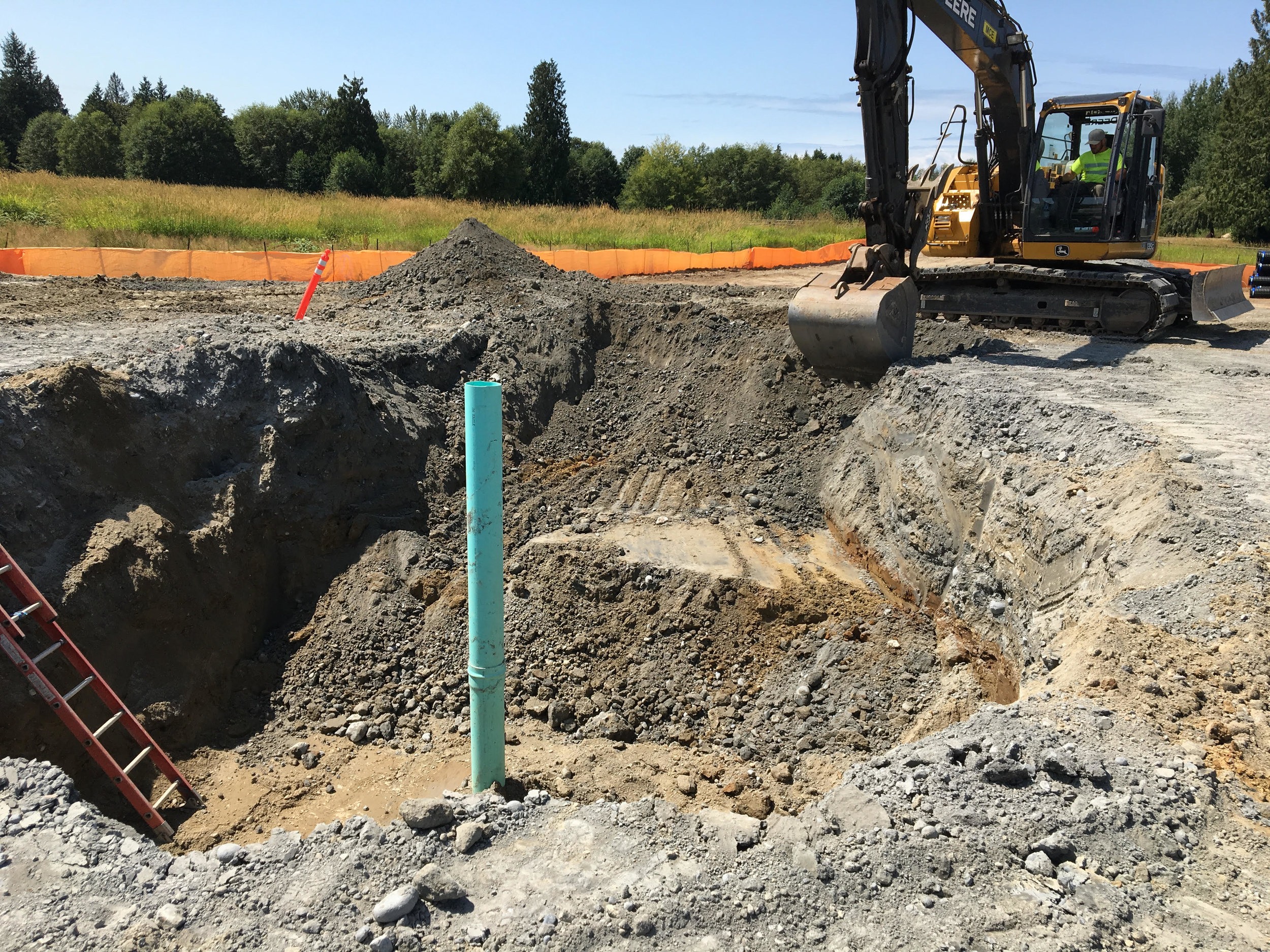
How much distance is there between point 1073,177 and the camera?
438 inches

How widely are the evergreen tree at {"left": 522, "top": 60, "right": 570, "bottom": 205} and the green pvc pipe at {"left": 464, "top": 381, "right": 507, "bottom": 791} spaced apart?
46344 mm

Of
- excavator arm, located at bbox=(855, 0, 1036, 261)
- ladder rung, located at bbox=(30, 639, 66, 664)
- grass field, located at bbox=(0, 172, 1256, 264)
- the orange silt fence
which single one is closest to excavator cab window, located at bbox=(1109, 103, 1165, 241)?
excavator arm, located at bbox=(855, 0, 1036, 261)

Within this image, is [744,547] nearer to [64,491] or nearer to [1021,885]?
[1021,885]

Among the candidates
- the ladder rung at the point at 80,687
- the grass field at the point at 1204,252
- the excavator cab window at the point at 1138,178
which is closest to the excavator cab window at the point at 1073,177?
the excavator cab window at the point at 1138,178

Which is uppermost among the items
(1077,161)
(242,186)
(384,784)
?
(242,186)

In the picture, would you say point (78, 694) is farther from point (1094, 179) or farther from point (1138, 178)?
point (1138, 178)

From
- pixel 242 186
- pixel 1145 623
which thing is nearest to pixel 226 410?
pixel 1145 623

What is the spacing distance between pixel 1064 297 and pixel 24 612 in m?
12.2

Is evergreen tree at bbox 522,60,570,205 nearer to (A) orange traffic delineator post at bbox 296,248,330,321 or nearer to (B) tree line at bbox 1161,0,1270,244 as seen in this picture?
(B) tree line at bbox 1161,0,1270,244

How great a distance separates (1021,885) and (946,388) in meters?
5.42

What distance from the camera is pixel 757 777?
538 centimetres

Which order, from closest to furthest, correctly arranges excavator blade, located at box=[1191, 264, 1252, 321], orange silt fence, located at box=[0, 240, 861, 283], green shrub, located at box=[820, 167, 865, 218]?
excavator blade, located at box=[1191, 264, 1252, 321] → orange silt fence, located at box=[0, 240, 861, 283] → green shrub, located at box=[820, 167, 865, 218]

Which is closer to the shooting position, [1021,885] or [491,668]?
[1021,885]

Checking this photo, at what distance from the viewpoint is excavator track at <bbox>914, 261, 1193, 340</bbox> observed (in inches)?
440
